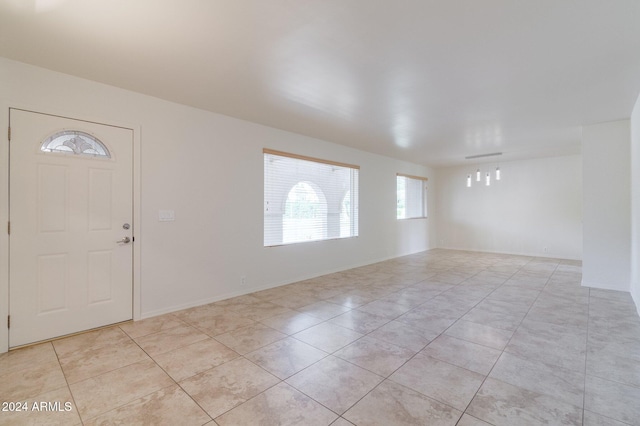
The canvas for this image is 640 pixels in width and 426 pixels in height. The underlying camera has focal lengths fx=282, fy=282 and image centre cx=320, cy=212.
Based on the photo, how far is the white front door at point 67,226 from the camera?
2689mm

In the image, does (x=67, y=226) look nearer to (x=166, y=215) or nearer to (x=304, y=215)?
(x=166, y=215)

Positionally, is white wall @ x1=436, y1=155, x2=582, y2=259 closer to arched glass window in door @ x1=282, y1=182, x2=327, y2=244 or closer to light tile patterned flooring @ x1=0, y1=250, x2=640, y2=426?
light tile patterned flooring @ x1=0, y1=250, x2=640, y2=426

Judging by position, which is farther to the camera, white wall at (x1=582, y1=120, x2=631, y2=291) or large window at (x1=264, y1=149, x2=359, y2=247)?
large window at (x1=264, y1=149, x2=359, y2=247)

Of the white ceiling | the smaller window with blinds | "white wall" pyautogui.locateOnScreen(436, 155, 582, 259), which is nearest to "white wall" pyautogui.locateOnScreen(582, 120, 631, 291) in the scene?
the white ceiling

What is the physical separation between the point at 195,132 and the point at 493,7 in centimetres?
347

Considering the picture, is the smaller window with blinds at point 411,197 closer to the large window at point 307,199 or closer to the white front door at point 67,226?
the large window at point 307,199

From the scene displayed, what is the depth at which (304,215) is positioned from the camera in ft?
17.3

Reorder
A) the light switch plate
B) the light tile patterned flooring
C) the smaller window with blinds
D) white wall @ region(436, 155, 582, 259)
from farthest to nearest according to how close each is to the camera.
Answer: the smaller window with blinds → white wall @ region(436, 155, 582, 259) → the light switch plate → the light tile patterned flooring

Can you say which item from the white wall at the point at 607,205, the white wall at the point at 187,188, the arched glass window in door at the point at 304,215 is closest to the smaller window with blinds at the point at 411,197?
the arched glass window in door at the point at 304,215

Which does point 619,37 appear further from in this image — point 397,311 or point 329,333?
point 329,333

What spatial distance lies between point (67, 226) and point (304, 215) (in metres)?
3.31

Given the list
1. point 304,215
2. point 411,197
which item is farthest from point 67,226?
point 411,197

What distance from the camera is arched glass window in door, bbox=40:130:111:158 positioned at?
2855mm

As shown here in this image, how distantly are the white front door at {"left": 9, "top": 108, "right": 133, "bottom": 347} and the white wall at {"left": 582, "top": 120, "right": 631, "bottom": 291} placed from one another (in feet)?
22.1
